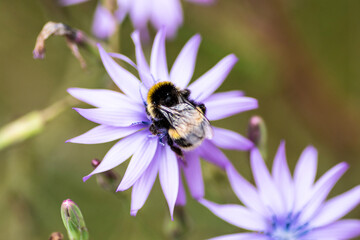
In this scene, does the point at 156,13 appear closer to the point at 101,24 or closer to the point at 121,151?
the point at 101,24

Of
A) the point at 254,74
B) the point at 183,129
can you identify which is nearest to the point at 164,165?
the point at 183,129

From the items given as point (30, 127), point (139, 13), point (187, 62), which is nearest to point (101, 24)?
point (139, 13)

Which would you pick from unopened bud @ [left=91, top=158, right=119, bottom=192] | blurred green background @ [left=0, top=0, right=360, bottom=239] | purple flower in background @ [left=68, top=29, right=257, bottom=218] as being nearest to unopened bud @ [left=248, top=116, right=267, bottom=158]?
Result: purple flower in background @ [left=68, top=29, right=257, bottom=218]

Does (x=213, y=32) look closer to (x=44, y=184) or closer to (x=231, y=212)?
(x=44, y=184)

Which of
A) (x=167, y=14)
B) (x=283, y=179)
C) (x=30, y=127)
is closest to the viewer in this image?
(x=283, y=179)

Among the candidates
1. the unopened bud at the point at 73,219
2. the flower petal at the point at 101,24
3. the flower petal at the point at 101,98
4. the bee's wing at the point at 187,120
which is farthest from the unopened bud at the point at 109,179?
the flower petal at the point at 101,24

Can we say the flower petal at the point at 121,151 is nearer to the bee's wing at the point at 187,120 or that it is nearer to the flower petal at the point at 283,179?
the bee's wing at the point at 187,120

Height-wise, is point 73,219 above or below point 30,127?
below

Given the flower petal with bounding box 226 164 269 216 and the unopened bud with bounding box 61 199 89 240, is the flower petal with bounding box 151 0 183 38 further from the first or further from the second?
the unopened bud with bounding box 61 199 89 240
